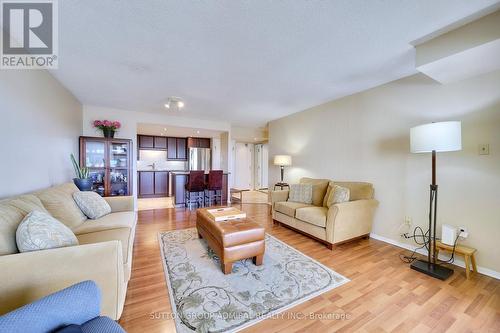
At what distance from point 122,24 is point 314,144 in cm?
358

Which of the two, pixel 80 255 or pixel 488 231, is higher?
pixel 80 255

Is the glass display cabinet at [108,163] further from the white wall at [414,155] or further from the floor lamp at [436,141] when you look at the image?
the floor lamp at [436,141]

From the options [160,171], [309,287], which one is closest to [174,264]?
[309,287]

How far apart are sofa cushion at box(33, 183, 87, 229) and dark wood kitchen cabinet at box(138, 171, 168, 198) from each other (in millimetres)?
4275

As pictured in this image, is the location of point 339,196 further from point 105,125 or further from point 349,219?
point 105,125

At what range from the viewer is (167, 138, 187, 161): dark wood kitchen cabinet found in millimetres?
7035

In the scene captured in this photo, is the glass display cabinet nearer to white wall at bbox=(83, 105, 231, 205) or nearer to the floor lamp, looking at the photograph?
white wall at bbox=(83, 105, 231, 205)

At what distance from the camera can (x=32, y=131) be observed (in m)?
2.17

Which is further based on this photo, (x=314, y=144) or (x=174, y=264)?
(x=314, y=144)

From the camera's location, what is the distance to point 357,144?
3.40m

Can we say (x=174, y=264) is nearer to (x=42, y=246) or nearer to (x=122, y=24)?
(x=42, y=246)

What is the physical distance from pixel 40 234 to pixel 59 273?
0.30 metres

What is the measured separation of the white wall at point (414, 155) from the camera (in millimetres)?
2148

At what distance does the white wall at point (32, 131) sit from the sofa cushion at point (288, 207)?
3249mm
